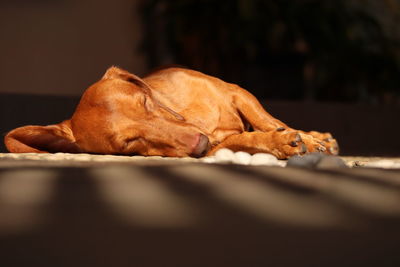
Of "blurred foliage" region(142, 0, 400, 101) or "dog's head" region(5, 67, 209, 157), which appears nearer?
"dog's head" region(5, 67, 209, 157)

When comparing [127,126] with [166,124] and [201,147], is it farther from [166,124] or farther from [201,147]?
[201,147]

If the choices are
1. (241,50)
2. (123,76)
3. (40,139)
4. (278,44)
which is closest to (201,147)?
(123,76)

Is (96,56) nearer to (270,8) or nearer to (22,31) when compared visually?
(22,31)

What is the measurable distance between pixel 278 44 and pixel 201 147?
3.79 m

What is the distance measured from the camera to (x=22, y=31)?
15.0 ft

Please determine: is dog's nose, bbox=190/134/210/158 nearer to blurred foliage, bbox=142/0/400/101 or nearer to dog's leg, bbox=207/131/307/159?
dog's leg, bbox=207/131/307/159

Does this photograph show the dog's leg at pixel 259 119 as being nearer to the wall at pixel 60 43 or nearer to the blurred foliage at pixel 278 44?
the wall at pixel 60 43

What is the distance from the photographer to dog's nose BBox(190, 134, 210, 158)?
77.4 inches

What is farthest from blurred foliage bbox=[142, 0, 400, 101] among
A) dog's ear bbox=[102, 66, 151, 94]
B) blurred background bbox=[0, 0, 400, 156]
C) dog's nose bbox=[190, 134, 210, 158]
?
dog's nose bbox=[190, 134, 210, 158]

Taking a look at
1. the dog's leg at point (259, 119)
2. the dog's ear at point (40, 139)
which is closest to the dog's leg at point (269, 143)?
the dog's leg at point (259, 119)

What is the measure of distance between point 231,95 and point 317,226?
1757 millimetres

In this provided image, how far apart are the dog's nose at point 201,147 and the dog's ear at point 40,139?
1.66 feet

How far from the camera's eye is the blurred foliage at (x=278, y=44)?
17.3ft

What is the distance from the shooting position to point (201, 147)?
1971 mm
